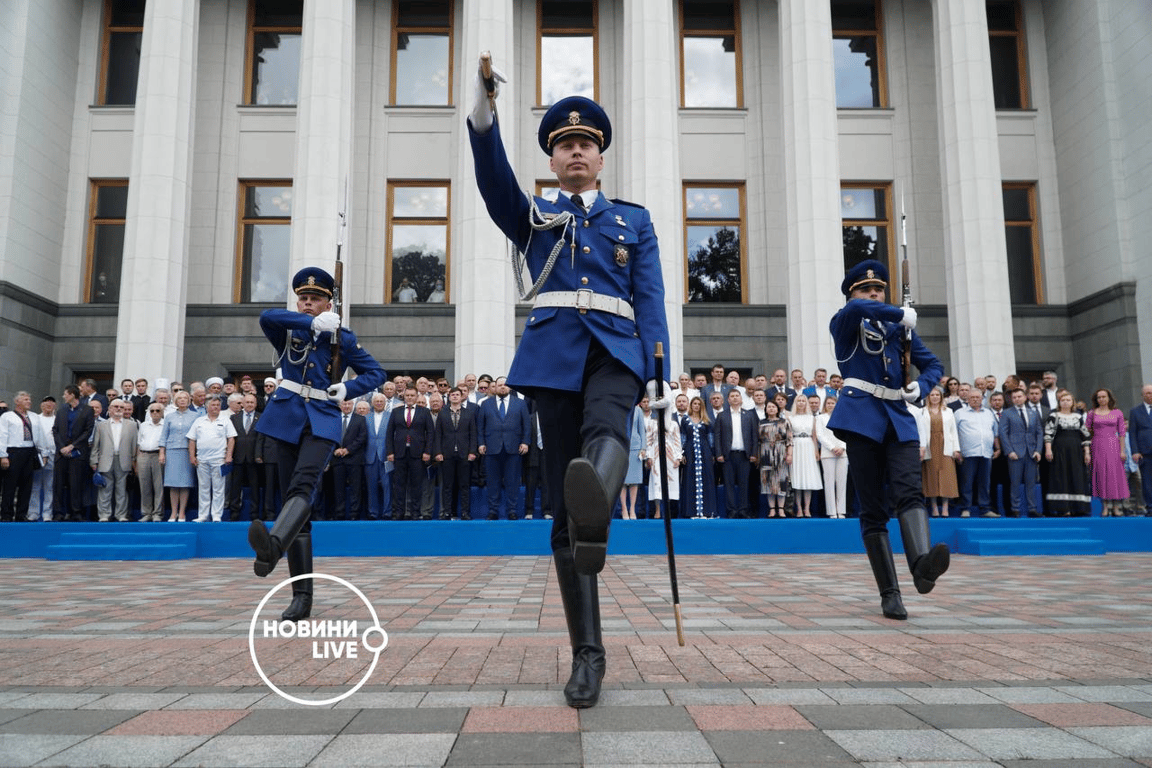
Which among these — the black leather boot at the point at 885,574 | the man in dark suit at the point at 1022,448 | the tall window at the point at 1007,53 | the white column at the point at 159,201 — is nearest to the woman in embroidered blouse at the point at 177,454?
the white column at the point at 159,201

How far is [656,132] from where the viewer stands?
60.8 ft

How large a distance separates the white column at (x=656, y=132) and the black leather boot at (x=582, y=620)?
1466 centimetres

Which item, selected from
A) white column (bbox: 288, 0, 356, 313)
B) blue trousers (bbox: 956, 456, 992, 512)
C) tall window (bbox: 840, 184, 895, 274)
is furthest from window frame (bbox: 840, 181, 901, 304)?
white column (bbox: 288, 0, 356, 313)

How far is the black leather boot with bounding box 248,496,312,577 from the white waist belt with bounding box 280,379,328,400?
704 mm

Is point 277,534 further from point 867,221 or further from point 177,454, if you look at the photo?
point 867,221

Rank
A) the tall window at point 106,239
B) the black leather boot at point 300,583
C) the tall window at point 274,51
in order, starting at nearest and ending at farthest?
the black leather boot at point 300,583, the tall window at point 106,239, the tall window at point 274,51

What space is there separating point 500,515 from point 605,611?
7633 mm

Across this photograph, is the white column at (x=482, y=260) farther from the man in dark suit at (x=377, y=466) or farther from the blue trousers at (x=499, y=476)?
the blue trousers at (x=499, y=476)

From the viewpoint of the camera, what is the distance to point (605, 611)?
577 cm

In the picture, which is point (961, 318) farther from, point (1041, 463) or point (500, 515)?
point (500, 515)

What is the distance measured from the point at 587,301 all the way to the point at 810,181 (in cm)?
1642

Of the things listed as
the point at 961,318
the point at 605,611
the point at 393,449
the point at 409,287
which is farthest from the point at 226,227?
the point at 605,611

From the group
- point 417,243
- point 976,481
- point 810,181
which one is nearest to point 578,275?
point 976,481

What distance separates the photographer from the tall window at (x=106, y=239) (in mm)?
21266
